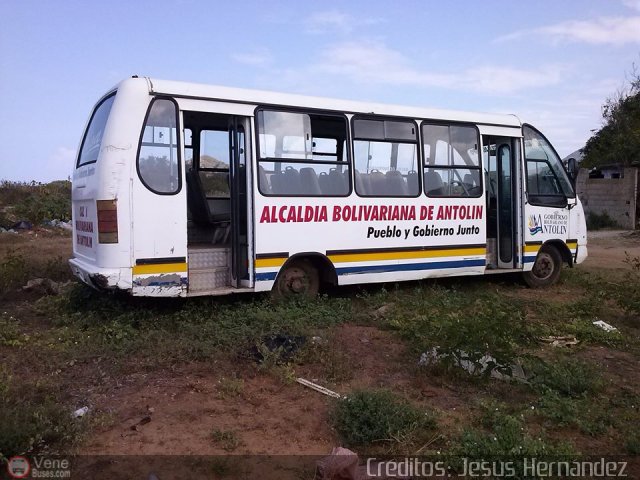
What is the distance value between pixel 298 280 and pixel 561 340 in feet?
10.1

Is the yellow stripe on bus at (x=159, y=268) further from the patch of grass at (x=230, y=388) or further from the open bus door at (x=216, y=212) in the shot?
the patch of grass at (x=230, y=388)

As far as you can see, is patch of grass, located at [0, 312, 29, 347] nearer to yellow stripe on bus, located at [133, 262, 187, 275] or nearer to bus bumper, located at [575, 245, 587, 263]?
yellow stripe on bus, located at [133, 262, 187, 275]

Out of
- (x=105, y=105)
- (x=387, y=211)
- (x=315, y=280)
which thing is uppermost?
(x=105, y=105)

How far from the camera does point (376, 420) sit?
3695 millimetres

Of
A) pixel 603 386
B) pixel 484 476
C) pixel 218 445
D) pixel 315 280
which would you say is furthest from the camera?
pixel 315 280

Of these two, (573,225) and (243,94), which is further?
(573,225)

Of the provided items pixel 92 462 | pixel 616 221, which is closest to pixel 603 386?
pixel 92 462

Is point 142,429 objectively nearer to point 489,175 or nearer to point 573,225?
point 489,175

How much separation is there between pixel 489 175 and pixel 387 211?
2488mm

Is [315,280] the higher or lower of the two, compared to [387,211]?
lower

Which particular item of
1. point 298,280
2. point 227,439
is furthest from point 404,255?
point 227,439

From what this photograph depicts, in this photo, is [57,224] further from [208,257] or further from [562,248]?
[562,248]

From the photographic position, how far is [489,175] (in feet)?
29.6

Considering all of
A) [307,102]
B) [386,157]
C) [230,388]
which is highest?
[307,102]
